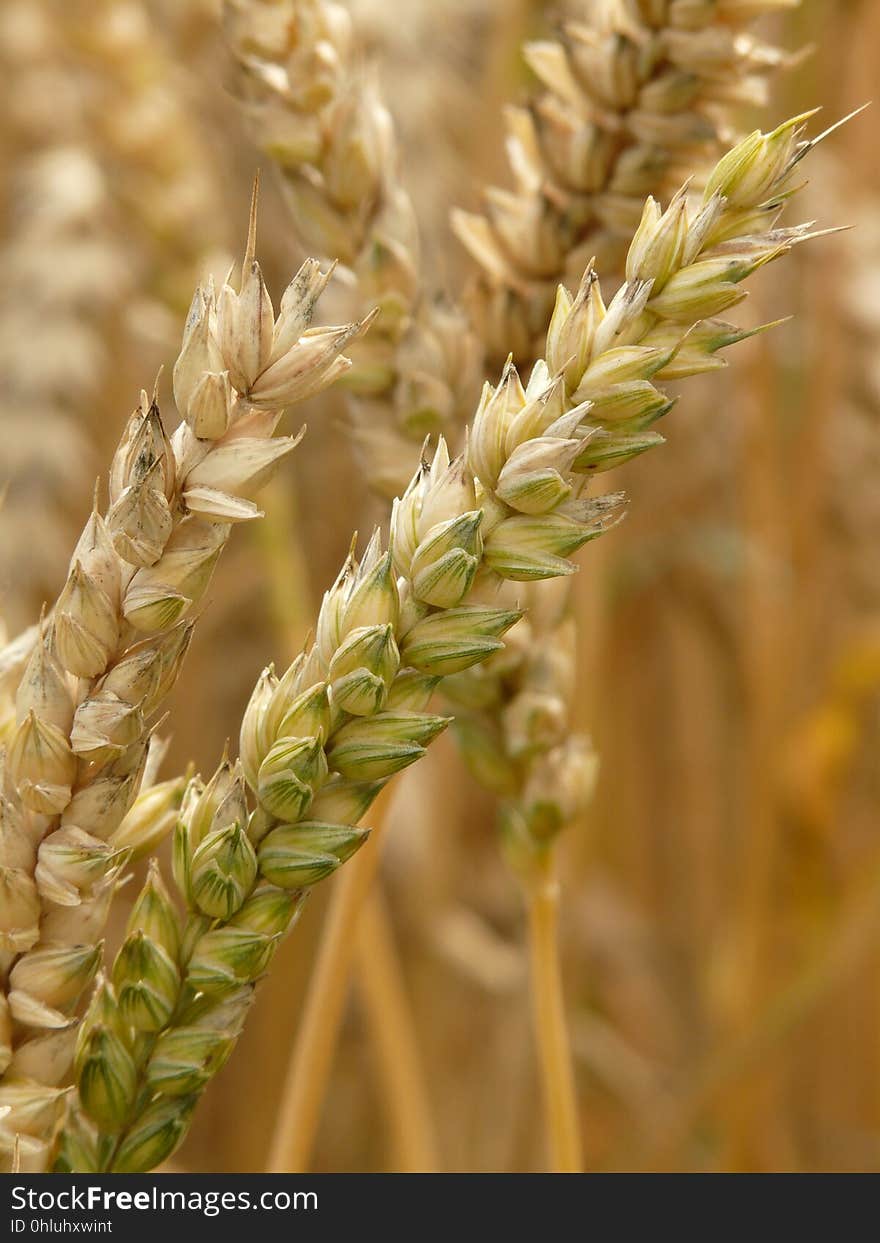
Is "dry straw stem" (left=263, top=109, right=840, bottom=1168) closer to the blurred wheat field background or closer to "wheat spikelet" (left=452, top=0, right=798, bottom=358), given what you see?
"wheat spikelet" (left=452, top=0, right=798, bottom=358)

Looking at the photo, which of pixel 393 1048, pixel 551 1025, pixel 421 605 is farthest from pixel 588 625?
pixel 421 605

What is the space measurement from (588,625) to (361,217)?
46 cm

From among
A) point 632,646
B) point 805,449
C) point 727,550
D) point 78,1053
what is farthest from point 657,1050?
point 78,1053

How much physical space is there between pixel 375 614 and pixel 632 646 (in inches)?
43.1

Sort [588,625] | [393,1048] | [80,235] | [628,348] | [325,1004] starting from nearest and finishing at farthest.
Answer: [628,348], [325,1004], [393,1048], [588,625], [80,235]

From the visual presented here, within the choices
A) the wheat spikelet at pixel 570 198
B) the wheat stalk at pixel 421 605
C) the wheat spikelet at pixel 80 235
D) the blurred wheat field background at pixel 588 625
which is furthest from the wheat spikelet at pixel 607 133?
the wheat spikelet at pixel 80 235

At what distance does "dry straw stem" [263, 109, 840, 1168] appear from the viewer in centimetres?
35

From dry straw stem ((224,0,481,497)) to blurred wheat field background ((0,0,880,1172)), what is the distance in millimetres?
400

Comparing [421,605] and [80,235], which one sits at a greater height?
[80,235]

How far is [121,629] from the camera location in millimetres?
357

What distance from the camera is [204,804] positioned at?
15.1 inches

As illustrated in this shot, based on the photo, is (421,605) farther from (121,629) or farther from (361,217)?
(361,217)

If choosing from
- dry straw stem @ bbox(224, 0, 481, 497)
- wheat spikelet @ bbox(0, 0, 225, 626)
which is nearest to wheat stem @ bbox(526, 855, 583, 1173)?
dry straw stem @ bbox(224, 0, 481, 497)
